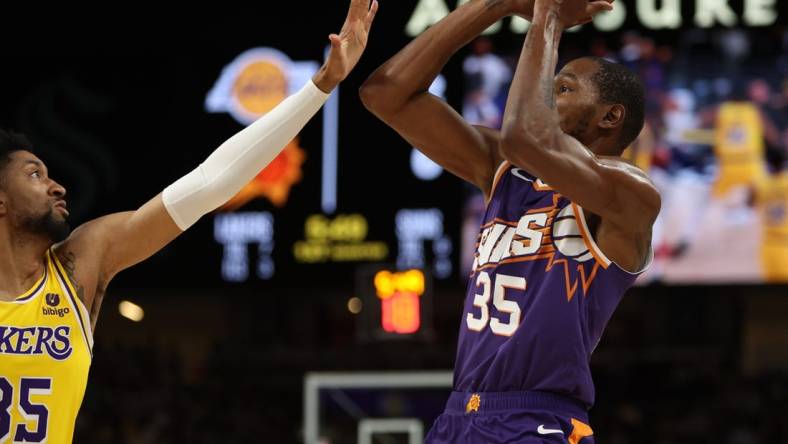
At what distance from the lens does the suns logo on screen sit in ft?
33.2

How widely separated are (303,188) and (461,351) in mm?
6566

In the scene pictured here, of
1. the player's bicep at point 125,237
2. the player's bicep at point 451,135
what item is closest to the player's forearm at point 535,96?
the player's bicep at point 451,135

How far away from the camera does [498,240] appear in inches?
142

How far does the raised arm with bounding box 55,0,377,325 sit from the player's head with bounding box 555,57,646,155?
788 mm

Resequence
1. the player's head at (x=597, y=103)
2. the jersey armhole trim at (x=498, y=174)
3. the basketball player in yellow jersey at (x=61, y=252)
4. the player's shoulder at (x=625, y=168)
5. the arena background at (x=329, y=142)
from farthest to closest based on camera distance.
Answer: the arena background at (x=329, y=142)
the jersey armhole trim at (x=498, y=174)
the player's head at (x=597, y=103)
the basketball player in yellow jersey at (x=61, y=252)
the player's shoulder at (x=625, y=168)

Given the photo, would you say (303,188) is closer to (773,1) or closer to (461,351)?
(773,1)

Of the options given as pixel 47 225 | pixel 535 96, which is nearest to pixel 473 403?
pixel 535 96

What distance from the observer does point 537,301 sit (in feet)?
11.3

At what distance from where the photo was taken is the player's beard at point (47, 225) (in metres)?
3.71

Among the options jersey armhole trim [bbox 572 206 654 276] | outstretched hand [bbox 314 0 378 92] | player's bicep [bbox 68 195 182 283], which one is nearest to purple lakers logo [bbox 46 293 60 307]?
player's bicep [bbox 68 195 182 283]

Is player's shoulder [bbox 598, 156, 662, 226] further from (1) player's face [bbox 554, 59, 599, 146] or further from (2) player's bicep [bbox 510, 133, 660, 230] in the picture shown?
(1) player's face [bbox 554, 59, 599, 146]

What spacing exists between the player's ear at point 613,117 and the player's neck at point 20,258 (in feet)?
5.63

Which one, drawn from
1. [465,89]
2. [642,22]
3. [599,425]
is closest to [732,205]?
[642,22]

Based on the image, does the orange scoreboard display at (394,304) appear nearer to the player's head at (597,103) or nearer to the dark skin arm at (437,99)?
the dark skin arm at (437,99)
